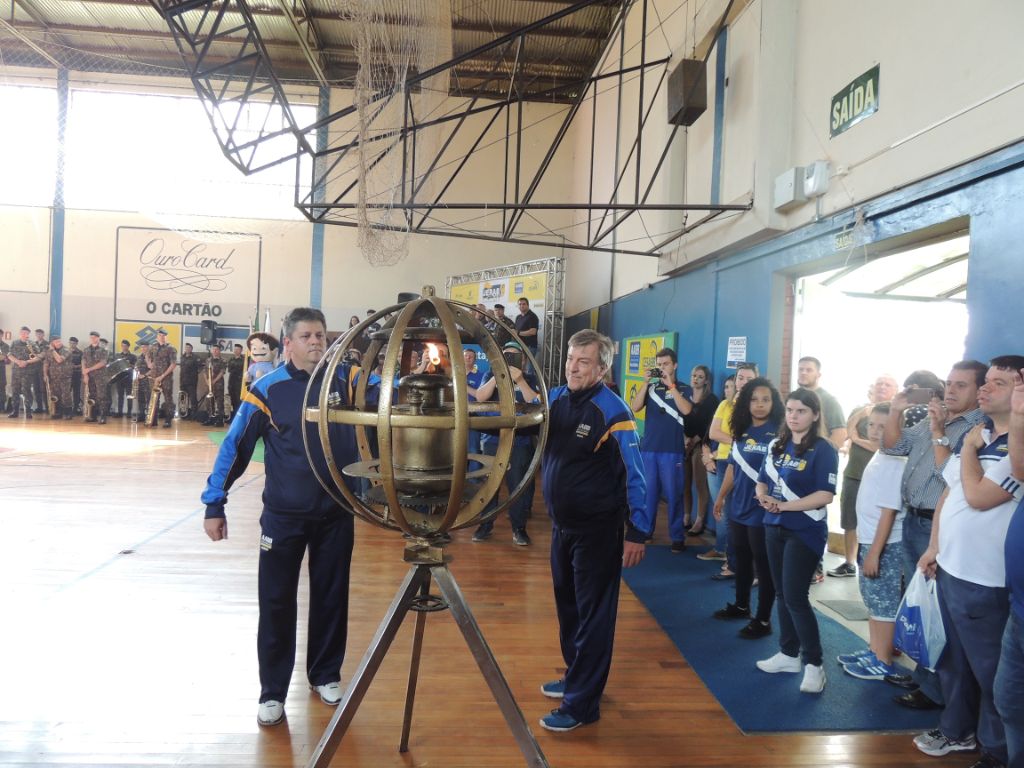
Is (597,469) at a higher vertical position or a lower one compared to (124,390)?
higher

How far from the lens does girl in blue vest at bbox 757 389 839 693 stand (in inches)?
113

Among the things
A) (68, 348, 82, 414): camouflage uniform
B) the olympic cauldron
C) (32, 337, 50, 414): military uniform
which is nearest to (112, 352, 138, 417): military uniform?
(68, 348, 82, 414): camouflage uniform

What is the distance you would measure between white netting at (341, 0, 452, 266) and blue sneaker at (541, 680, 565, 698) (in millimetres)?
3663

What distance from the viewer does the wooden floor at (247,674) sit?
2359 mm

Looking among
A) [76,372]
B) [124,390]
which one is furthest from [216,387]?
[76,372]

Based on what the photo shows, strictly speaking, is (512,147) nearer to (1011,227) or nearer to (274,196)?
(274,196)

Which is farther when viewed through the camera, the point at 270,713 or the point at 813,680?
the point at 813,680

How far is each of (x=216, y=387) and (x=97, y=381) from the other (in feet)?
7.26

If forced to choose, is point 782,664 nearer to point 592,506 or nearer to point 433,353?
point 592,506

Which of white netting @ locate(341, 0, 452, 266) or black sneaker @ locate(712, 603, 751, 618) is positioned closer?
black sneaker @ locate(712, 603, 751, 618)

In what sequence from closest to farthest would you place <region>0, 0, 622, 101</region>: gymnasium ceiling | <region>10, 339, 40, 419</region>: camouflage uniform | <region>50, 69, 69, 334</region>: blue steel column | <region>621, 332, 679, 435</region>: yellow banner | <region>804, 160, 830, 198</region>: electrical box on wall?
<region>804, 160, 830, 198</region>: electrical box on wall, <region>621, 332, 679, 435</region>: yellow banner, <region>0, 0, 622, 101</region>: gymnasium ceiling, <region>10, 339, 40, 419</region>: camouflage uniform, <region>50, 69, 69, 334</region>: blue steel column

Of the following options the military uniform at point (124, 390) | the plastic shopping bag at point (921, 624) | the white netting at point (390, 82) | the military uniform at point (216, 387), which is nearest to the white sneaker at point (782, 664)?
the plastic shopping bag at point (921, 624)

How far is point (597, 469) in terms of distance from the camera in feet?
8.36

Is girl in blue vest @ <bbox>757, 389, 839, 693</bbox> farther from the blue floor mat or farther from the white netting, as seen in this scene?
the white netting
